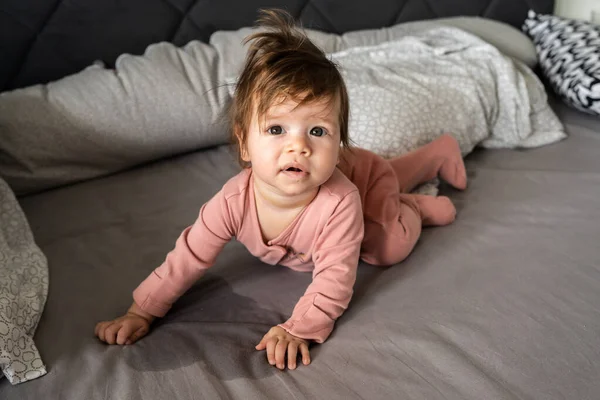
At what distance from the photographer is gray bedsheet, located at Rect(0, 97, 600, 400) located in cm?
81

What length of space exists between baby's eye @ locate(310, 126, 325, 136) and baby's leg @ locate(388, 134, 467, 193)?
1.38 ft

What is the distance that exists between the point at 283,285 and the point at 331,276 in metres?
0.15

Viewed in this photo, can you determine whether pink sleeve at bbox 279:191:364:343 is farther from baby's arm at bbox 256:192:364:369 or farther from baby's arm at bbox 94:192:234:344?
baby's arm at bbox 94:192:234:344

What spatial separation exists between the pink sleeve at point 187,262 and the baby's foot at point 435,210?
17.1 inches

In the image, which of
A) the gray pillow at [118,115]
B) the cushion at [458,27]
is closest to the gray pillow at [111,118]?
the gray pillow at [118,115]

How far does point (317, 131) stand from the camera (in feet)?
2.83

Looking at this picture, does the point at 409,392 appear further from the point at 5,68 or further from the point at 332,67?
the point at 5,68

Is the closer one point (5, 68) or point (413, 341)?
point (413, 341)

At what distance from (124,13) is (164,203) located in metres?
0.58

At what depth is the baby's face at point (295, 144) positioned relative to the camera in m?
0.84

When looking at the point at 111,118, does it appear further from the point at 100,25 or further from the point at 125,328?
the point at 125,328

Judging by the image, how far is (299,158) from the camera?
0.84 metres

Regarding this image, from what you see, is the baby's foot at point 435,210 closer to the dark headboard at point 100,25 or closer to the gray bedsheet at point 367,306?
the gray bedsheet at point 367,306

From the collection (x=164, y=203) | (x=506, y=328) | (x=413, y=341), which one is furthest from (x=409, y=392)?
(x=164, y=203)
